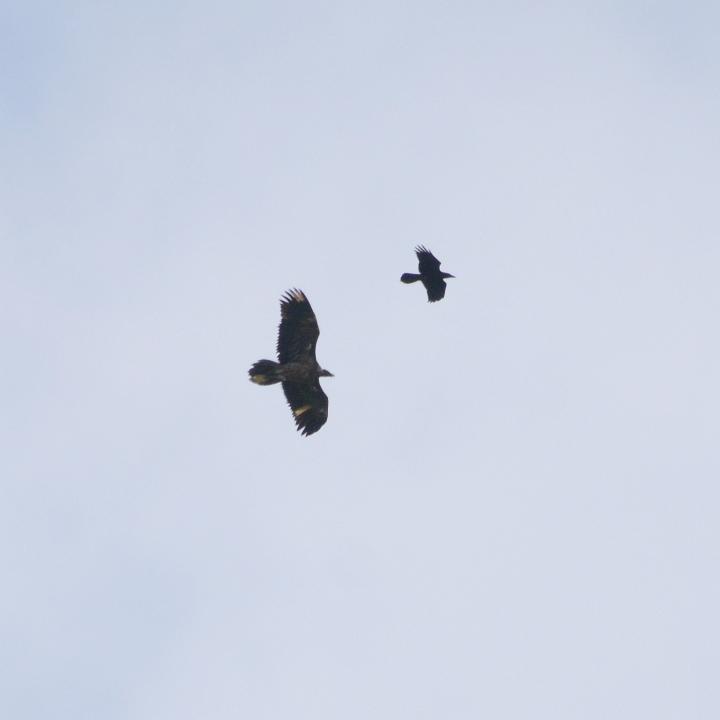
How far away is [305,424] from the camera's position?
97.9 ft

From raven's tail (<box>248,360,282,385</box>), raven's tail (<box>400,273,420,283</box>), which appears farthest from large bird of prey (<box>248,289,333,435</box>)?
raven's tail (<box>400,273,420,283</box>)

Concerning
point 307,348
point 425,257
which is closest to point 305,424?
point 307,348

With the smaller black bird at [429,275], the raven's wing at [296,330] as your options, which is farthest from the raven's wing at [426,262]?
the raven's wing at [296,330]

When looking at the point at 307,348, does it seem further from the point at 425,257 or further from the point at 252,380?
the point at 425,257

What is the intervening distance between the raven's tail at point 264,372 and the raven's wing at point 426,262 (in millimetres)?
5300

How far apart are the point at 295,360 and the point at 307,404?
1.32 m

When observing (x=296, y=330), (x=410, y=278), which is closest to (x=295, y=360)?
(x=296, y=330)

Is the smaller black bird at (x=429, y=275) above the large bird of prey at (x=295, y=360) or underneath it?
above

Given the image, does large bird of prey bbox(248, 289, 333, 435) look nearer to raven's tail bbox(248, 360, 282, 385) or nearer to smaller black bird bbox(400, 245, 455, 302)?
raven's tail bbox(248, 360, 282, 385)

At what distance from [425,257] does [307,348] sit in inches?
181

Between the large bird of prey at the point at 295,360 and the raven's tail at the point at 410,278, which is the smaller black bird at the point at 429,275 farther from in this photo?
the large bird of prey at the point at 295,360

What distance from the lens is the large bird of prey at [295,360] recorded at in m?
28.9

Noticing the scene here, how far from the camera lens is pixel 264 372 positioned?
2880 centimetres

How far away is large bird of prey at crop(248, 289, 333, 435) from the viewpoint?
28884 millimetres
